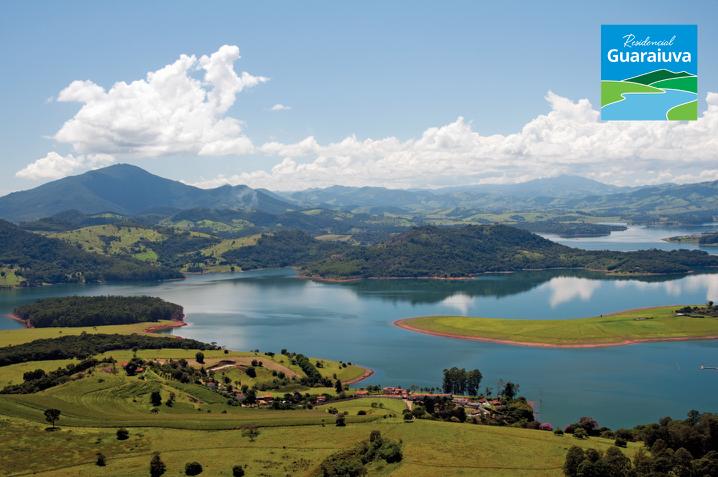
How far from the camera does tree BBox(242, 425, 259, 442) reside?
68006 mm

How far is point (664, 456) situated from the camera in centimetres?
5569

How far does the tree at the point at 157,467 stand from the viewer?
5741 centimetres

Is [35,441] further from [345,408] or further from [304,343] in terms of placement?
[304,343]

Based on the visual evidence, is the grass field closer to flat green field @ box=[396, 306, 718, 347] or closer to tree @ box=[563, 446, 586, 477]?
flat green field @ box=[396, 306, 718, 347]

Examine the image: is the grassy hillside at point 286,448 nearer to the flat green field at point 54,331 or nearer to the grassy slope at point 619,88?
the grassy slope at point 619,88

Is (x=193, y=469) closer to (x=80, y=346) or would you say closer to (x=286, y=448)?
(x=286, y=448)

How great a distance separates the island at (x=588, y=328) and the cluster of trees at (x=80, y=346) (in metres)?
56.0

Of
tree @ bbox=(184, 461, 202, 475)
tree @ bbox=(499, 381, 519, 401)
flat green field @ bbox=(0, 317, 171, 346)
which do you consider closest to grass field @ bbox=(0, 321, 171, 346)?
flat green field @ bbox=(0, 317, 171, 346)

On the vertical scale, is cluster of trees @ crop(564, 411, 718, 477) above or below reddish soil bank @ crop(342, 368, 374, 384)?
above

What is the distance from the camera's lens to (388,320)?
166875 mm

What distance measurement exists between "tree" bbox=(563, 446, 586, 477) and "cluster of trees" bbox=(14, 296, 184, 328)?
5343 inches

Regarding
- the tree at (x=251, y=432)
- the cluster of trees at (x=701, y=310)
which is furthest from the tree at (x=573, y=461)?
the cluster of trees at (x=701, y=310)

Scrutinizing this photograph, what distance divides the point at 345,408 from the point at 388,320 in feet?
278

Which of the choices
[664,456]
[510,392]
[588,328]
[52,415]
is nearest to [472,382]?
[510,392]
